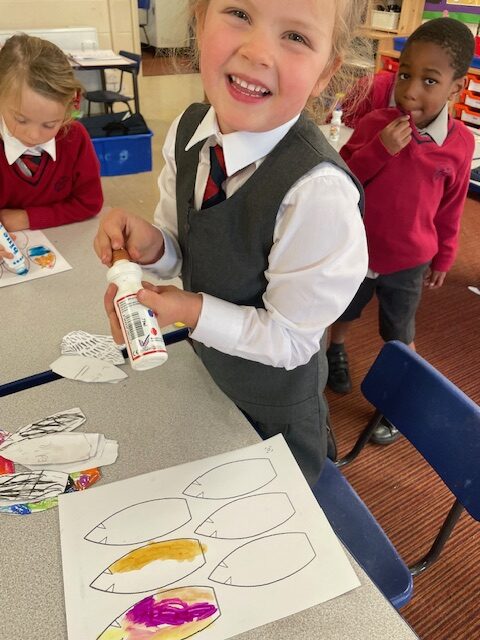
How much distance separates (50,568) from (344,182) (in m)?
0.56

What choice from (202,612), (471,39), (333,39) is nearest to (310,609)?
(202,612)

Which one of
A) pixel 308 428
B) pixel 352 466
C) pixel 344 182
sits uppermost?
pixel 344 182

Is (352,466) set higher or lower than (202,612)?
lower

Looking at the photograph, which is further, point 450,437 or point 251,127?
point 450,437

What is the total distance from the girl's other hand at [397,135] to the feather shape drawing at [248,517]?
0.94 metres

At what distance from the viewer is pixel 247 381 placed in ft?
2.65

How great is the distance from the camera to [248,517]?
2.03ft

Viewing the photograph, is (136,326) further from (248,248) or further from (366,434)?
(366,434)

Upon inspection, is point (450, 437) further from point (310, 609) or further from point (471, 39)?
point (471, 39)

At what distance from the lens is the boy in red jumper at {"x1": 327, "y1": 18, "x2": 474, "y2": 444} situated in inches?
48.5

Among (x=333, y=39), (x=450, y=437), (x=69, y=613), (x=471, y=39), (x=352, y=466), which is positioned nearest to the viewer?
(x=69, y=613)

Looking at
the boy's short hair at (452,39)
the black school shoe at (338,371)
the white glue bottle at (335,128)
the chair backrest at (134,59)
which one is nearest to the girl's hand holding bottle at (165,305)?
the boy's short hair at (452,39)

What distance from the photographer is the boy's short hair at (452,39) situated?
3.97 feet

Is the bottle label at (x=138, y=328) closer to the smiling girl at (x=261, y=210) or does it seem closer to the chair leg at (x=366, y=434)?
the smiling girl at (x=261, y=210)
